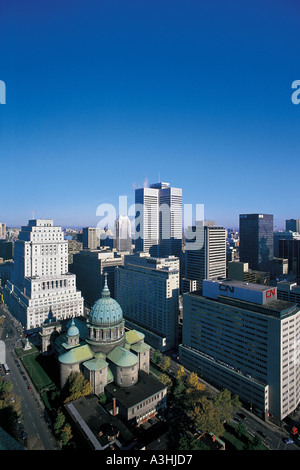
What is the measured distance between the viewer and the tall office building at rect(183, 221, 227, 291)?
10425cm

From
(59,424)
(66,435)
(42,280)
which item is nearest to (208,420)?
(66,435)

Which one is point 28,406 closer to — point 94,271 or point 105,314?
point 105,314

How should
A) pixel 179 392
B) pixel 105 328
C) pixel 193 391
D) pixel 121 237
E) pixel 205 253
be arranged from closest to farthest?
A: 1. pixel 193 391
2. pixel 179 392
3. pixel 105 328
4. pixel 205 253
5. pixel 121 237

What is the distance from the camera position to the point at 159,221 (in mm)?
169875

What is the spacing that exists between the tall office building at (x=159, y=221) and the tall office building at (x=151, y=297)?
2688 inches

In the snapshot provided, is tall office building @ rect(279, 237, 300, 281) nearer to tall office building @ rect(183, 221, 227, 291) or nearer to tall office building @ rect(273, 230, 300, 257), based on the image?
tall office building @ rect(273, 230, 300, 257)

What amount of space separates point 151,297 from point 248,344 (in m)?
33.0

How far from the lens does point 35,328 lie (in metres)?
79.8

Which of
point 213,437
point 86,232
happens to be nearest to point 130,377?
point 213,437

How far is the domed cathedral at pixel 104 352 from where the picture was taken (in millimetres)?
49438

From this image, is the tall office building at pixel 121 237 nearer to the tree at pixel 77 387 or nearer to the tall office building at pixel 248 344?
the tall office building at pixel 248 344

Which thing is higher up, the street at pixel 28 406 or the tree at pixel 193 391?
the tree at pixel 193 391

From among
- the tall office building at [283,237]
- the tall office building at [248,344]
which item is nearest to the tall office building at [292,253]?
the tall office building at [283,237]
